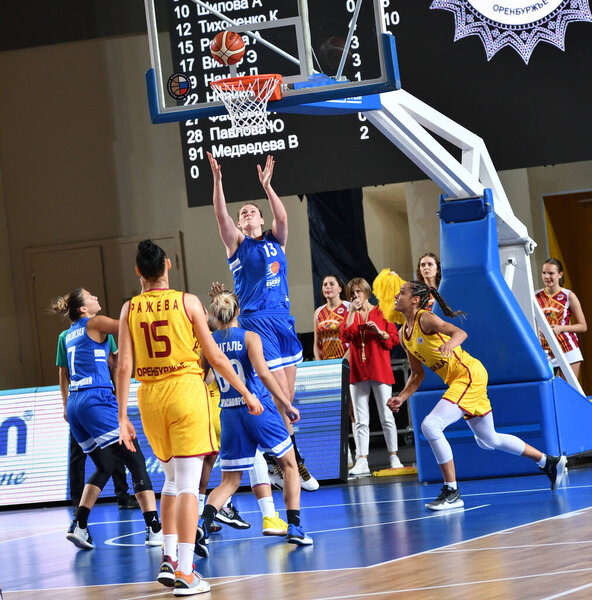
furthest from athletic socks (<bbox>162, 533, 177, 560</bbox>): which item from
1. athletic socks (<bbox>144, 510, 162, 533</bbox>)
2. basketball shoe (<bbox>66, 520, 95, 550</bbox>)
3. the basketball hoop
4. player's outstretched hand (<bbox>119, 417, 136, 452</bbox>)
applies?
the basketball hoop

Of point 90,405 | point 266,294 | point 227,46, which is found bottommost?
point 90,405

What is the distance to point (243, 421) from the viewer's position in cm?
723

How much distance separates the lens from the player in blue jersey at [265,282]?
814cm

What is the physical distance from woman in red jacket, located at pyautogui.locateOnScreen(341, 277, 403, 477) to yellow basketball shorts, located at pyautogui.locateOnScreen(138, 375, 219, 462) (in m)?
5.17

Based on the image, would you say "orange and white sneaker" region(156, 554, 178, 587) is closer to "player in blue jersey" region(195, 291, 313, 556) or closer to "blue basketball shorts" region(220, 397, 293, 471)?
"player in blue jersey" region(195, 291, 313, 556)

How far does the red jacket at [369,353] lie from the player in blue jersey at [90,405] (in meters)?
3.26

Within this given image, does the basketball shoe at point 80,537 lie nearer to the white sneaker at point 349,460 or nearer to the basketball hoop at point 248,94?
the basketball hoop at point 248,94

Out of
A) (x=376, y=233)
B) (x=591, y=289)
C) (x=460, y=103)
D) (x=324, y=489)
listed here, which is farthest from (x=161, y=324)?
(x=591, y=289)

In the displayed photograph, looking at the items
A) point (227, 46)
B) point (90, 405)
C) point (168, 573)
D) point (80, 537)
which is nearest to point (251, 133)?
point (227, 46)

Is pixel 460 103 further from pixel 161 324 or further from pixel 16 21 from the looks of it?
pixel 16 21

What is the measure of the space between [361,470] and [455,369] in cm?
282

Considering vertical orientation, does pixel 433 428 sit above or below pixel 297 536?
above

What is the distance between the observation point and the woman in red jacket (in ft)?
36.0

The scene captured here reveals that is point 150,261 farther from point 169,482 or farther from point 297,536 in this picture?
point 297,536
